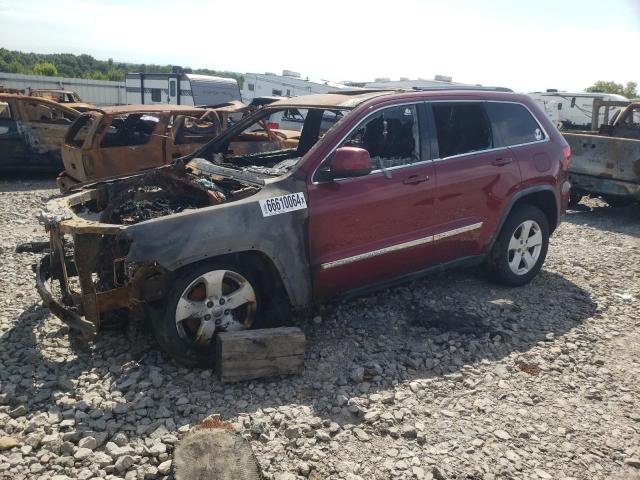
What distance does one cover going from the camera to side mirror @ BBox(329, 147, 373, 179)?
4.00 m

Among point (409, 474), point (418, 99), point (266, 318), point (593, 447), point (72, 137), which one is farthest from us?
point (72, 137)

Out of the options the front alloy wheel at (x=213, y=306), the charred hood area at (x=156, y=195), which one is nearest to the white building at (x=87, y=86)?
the charred hood area at (x=156, y=195)

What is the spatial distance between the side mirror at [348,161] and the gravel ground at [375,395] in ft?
4.36

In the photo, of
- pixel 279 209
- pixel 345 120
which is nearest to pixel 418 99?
pixel 345 120

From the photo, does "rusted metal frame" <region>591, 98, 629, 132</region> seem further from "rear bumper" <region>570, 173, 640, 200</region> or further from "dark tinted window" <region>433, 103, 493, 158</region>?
"dark tinted window" <region>433, 103, 493, 158</region>

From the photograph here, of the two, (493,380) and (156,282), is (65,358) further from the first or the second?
(493,380)

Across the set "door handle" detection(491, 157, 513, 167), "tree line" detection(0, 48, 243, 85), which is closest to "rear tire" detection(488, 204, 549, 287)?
"door handle" detection(491, 157, 513, 167)

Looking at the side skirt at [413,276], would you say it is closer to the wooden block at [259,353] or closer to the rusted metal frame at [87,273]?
the wooden block at [259,353]

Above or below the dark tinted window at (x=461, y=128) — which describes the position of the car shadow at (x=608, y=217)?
below

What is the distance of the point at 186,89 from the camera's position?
62.5 ft

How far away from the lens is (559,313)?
5.02 metres

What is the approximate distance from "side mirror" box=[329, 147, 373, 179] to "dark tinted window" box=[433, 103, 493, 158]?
0.97m

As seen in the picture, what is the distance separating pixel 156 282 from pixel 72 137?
601 cm

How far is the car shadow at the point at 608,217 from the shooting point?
28.2 ft
